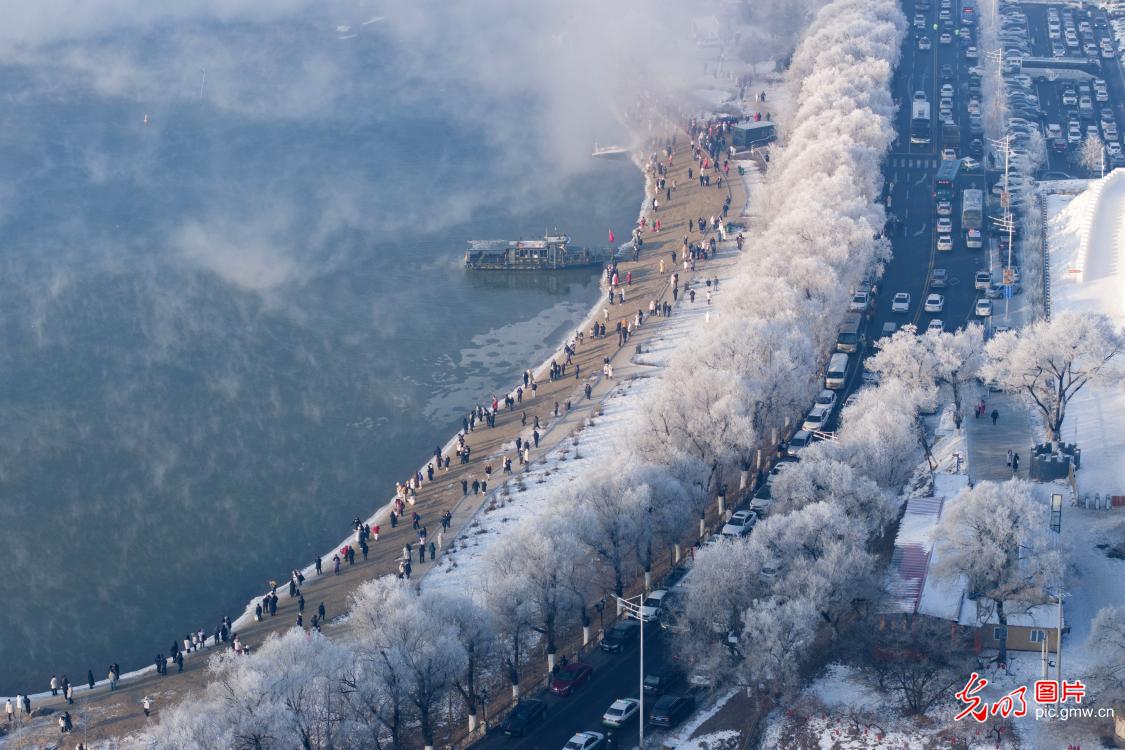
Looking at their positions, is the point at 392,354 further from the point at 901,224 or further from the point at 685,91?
the point at 685,91

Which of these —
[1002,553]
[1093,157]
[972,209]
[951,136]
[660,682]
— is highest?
[951,136]

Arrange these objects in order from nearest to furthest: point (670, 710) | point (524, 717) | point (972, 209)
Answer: point (670, 710), point (524, 717), point (972, 209)

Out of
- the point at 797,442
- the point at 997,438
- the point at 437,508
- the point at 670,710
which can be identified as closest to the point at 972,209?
the point at 997,438

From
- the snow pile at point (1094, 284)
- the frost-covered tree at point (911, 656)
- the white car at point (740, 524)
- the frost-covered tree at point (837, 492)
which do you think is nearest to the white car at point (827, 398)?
the snow pile at point (1094, 284)

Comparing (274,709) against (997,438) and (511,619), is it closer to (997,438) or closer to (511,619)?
(511,619)

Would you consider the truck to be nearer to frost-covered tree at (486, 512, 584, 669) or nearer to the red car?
frost-covered tree at (486, 512, 584, 669)

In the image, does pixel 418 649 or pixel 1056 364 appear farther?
pixel 1056 364

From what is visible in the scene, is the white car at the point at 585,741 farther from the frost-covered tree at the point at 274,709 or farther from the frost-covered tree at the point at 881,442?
the frost-covered tree at the point at 881,442
